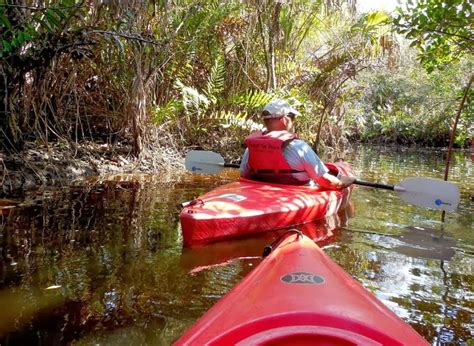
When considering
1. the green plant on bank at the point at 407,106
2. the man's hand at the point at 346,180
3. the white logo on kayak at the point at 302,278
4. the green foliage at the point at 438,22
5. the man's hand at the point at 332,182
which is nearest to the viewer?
the white logo on kayak at the point at 302,278

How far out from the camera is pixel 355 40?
1106 centimetres

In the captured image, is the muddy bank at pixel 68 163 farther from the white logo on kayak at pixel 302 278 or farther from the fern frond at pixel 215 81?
the white logo on kayak at pixel 302 278

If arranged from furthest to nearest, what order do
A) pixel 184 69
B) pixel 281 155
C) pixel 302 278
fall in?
pixel 184 69, pixel 281 155, pixel 302 278

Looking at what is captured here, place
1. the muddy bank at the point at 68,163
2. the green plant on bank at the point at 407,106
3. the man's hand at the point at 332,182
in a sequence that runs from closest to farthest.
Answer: the man's hand at the point at 332,182, the muddy bank at the point at 68,163, the green plant on bank at the point at 407,106

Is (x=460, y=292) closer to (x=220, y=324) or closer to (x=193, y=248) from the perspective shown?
(x=193, y=248)

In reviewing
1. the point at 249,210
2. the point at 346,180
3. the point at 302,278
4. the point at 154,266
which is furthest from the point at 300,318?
the point at 346,180

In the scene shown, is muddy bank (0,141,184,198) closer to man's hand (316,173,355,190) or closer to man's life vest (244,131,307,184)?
man's life vest (244,131,307,184)

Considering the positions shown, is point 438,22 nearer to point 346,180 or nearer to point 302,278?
point 346,180

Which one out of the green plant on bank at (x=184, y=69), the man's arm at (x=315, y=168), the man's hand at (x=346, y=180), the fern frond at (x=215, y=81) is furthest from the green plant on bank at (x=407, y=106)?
the man's arm at (x=315, y=168)

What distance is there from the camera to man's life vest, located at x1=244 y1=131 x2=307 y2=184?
4820 millimetres

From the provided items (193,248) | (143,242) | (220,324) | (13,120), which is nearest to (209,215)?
(193,248)

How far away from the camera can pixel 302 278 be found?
84.1 inches

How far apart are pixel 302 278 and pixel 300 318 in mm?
420

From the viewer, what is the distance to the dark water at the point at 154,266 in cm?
266
